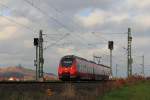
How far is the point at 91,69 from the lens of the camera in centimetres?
6494

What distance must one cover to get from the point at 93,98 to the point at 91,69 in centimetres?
3913

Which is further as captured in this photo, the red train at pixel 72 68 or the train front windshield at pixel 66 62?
the train front windshield at pixel 66 62

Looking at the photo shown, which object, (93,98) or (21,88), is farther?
(21,88)

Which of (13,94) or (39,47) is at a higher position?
(39,47)

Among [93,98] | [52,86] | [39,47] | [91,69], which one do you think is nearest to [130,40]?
[91,69]

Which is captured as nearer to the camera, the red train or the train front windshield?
the red train

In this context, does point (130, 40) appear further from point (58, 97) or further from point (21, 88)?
point (58, 97)

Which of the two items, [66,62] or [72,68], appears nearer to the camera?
[72,68]

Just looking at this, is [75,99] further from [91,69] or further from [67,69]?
[91,69]

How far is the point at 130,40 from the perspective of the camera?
66.9 m

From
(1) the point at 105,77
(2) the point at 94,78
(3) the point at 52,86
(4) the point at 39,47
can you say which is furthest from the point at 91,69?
(3) the point at 52,86

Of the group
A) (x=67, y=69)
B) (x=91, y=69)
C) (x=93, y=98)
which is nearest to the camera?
(x=93, y=98)

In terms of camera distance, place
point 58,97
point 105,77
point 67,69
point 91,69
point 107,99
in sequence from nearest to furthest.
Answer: point 58,97 → point 107,99 → point 67,69 → point 91,69 → point 105,77

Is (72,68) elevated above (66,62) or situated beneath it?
situated beneath
